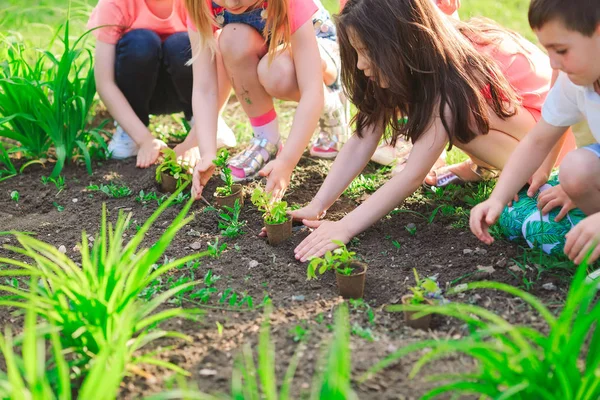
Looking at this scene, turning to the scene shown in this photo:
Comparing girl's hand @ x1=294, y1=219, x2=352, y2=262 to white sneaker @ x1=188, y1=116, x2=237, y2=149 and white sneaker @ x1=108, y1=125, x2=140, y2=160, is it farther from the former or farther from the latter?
white sneaker @ x1=108, y1=125, x2=140, y2=160

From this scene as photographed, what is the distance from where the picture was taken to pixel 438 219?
110 inches

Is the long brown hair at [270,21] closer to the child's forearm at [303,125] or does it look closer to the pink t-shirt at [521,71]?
the child's forearm at [303,125]

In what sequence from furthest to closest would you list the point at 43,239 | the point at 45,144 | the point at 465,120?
the point at 45,144, the point at 43,239, the point at 465,120

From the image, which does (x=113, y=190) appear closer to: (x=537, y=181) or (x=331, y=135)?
(x=331, y=135)

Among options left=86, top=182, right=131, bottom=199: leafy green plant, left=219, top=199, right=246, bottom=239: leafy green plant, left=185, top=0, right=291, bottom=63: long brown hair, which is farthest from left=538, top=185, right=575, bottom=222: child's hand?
left=86, top=182, right=131, bottom=199: leafy green plant

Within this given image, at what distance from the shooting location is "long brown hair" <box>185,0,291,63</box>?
287 cm

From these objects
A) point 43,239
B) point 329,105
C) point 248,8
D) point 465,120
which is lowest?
point 43,239

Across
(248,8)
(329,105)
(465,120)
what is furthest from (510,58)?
(248,8)

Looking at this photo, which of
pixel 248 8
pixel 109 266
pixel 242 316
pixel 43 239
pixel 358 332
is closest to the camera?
pixel 109 266

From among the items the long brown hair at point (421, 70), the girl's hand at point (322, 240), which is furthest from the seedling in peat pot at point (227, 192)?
the long brown hair at point (421, 70)

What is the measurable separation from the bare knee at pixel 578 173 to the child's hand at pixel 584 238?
0.28 m

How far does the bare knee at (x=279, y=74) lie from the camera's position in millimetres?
3068

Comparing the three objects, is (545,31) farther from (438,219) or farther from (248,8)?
(248,8)

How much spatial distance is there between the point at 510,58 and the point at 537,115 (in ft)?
0.83
